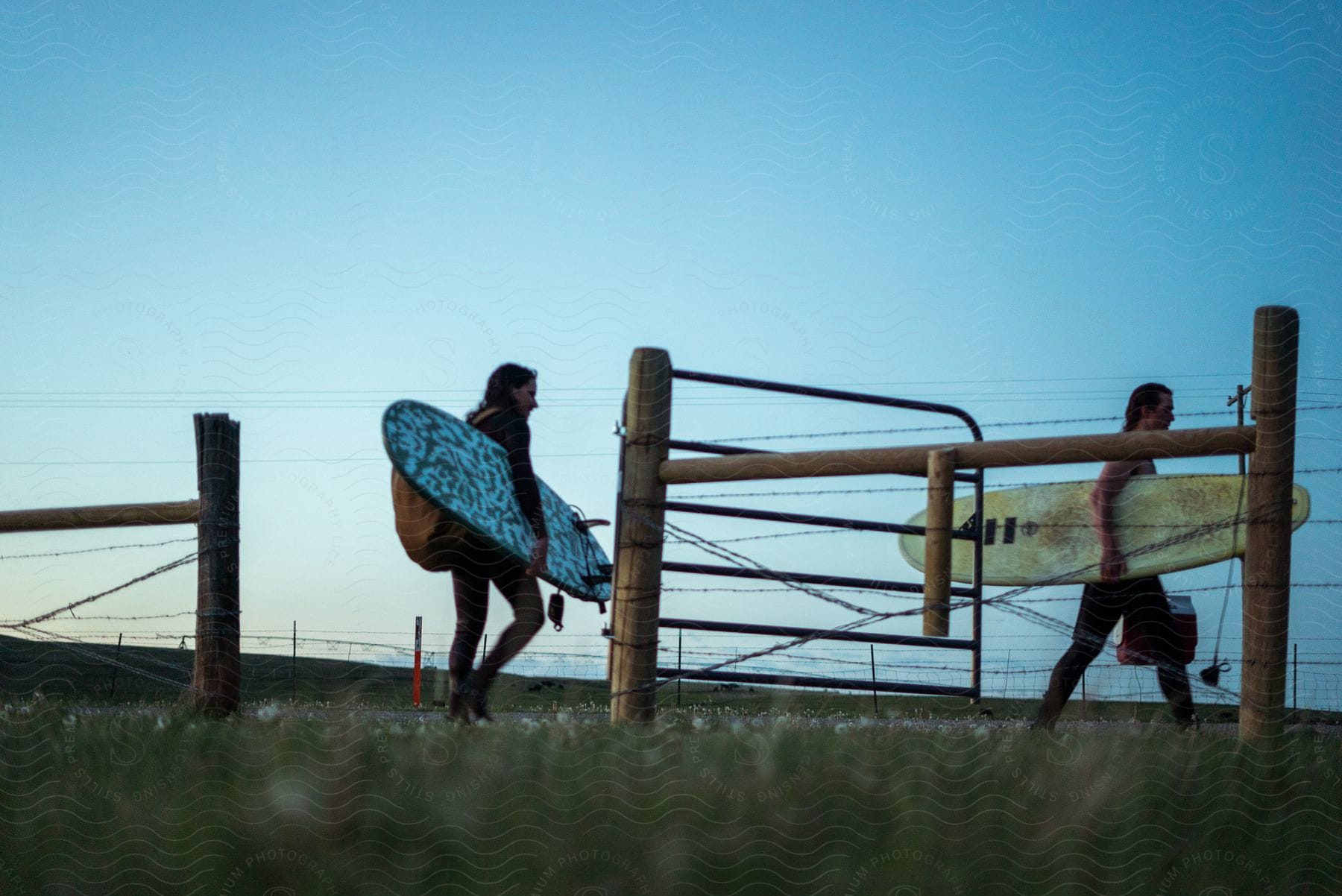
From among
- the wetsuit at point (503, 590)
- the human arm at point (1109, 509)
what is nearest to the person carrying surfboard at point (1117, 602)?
the human arm at point (1109, 509)

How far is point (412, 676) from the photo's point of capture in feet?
40.9

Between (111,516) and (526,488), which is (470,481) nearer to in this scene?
(526,488)

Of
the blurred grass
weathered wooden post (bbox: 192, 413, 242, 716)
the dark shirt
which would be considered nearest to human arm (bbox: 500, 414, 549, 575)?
the dark shirt

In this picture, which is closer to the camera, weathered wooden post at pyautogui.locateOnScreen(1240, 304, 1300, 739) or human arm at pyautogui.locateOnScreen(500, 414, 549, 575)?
weathered wooden post at pyautogui.locateOnScreen(1240, 304, 1300, 739)

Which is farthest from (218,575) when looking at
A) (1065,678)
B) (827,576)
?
(1065,678)

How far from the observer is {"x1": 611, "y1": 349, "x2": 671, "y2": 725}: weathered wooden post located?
416 cm

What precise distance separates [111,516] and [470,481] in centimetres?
169

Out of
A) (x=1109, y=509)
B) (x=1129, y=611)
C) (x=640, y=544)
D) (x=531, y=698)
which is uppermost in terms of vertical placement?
(x=1109, y=509)

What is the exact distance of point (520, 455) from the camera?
459 cm

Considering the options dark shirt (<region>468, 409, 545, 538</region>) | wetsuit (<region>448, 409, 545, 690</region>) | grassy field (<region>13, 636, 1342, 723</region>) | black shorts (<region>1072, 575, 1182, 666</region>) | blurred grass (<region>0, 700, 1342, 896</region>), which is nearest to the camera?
blurred grass (<region>0, 700, 1342, 896</region>)

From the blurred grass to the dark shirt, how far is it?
155 centimetres

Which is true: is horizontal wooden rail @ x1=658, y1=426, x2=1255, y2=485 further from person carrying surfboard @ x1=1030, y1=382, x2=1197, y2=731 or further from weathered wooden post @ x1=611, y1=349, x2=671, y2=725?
person carrying surfboard @ x1=1030, y1=382, x2=1197, y2=731

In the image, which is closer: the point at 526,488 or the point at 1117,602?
the point at 526,488

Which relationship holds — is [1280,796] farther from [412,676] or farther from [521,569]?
[412,676]
